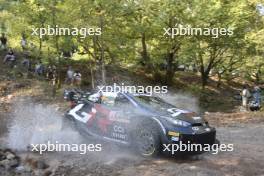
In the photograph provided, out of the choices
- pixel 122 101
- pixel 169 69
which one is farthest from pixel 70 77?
pixel 122 101

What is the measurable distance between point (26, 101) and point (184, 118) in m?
13.0

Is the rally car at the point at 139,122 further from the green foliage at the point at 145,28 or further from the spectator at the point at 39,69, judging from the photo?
the spectator at the point at 39,69

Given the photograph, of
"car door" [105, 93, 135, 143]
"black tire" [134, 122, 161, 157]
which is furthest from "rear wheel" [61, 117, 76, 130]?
"black tire" [134, 122, 161, 157]

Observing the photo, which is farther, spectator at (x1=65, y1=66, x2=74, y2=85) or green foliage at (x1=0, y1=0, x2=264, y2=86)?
spectator at (x1=65, y1=66, x2=74, y2=85)

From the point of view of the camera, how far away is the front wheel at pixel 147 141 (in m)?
10.0

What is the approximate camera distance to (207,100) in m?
29.0

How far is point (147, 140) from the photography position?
10195 millimetres

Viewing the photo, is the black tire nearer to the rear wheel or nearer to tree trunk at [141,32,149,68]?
the rear wheel

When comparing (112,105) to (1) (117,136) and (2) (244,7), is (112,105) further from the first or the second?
(2) (244,7)

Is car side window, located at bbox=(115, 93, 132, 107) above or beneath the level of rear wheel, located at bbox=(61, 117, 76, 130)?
above

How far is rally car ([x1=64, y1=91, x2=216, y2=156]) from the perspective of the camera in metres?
9.89

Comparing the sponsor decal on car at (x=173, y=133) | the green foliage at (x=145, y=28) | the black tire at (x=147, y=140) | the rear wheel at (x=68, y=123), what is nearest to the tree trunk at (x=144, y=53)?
the green foliage at (x=145, y=28)

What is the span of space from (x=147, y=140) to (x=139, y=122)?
0.48 m

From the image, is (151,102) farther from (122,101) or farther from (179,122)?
(179,122)
